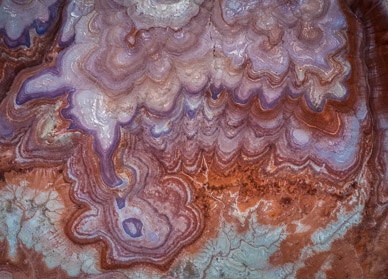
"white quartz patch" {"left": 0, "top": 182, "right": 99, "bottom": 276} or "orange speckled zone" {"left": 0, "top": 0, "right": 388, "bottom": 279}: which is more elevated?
"orange speckled zone" {"left": 0, "top": 0, "right": 388, "bottom": 279}

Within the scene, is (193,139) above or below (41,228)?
above

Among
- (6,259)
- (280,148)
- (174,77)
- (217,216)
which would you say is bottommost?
(6,259)

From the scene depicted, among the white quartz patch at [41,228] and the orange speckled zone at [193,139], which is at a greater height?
the orange speckled zone at [193,139]

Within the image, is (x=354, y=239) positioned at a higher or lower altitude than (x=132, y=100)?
lower

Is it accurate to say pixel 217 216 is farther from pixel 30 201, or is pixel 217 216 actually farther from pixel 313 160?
pixel 30 201

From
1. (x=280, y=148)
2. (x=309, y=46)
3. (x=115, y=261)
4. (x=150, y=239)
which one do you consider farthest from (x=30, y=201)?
(x=309, y=46)

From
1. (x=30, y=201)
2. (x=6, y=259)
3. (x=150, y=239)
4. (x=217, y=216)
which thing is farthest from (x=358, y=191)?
(x=6, y=259)
